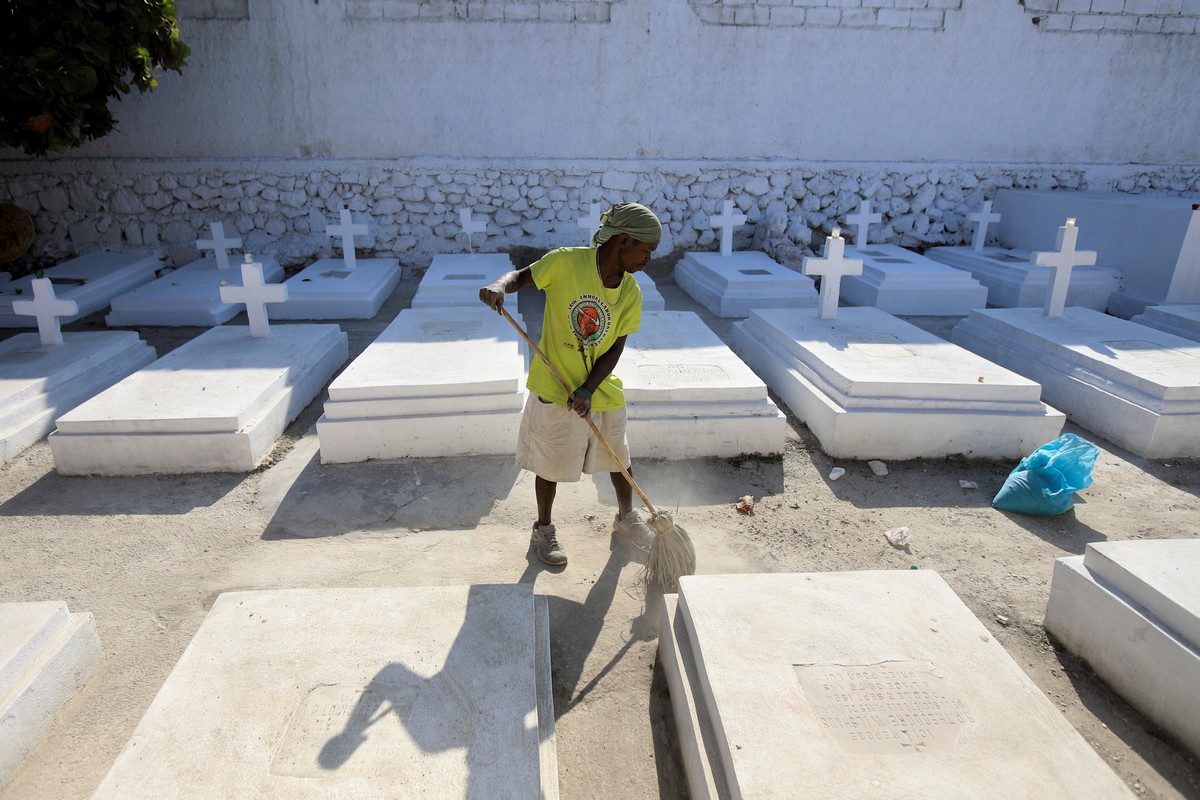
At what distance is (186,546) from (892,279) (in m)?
7.17

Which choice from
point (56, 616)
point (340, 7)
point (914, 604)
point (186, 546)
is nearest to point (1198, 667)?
point (914, 604)

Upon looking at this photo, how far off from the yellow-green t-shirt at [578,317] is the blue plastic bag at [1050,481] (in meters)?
2.33

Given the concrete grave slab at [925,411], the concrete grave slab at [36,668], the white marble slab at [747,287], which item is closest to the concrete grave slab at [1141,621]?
the concrete grave slab at [925,411]

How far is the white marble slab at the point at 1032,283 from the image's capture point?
8.04 meters

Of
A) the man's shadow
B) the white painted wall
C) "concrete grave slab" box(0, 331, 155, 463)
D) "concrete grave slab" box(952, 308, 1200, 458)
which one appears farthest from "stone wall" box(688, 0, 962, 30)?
the man's shadow

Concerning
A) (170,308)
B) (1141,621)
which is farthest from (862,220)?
(170,308)

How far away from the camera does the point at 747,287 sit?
790cm

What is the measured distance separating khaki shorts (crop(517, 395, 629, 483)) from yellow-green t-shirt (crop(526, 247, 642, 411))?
67 millimetres

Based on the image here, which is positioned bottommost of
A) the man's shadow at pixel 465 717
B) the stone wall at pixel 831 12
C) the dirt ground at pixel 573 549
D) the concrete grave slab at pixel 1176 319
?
the dirt ground at pixel 573 549

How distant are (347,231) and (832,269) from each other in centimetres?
561

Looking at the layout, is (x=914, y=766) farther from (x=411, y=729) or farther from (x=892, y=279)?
(x=892, y=279)

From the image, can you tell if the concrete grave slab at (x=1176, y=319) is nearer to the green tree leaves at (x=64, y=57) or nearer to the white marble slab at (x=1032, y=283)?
the white marble slab at (x=1032, y=283)

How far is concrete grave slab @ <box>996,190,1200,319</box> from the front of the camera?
6.75 meters

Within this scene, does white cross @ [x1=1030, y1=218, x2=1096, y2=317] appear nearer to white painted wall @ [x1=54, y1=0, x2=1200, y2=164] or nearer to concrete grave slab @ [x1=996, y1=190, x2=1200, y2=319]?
concrete grave slab @ [x1=996, y1=190, x2=1200, y2=319]
